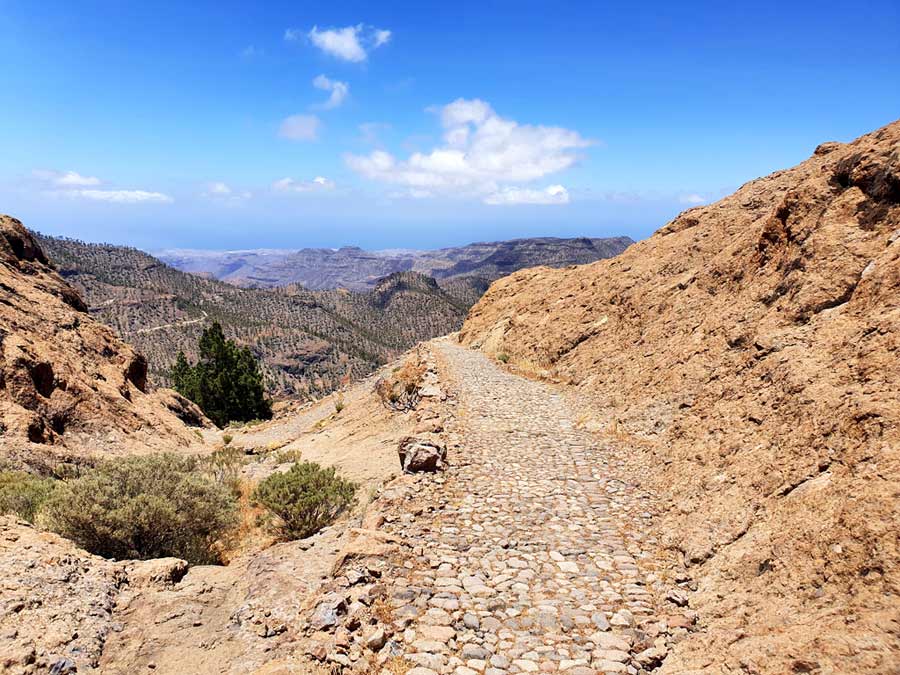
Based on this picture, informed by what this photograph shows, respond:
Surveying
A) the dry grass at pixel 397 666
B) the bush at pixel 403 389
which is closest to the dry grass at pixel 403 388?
the bush at pixel 403 389

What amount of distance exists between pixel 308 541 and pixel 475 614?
3.74 metres

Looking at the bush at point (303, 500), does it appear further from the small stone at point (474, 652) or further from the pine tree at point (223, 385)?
the pine tree at point (223, 385)

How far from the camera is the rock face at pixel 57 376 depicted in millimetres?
15617

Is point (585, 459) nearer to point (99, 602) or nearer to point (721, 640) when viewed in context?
point (721, 640)

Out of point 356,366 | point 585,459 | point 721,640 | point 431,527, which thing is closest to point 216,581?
point 431,527

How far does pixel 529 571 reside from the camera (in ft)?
21.1

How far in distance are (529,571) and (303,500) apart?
518 centimetres

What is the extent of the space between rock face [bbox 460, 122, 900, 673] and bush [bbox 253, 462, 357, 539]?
6451 mm

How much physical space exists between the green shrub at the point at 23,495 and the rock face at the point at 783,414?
10571mm

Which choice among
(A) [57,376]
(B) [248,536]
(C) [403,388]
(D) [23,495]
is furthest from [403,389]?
(D) [23,495]

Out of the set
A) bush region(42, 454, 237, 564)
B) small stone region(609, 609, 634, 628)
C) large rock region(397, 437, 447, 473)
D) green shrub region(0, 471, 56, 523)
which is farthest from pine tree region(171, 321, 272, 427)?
small stone region(609, 609, 634, 628)

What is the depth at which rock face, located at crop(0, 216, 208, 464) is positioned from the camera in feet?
51.2

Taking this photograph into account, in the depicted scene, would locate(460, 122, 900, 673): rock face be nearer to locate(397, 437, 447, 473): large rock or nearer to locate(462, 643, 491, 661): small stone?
locate(462, 643, 491, 661): small stone

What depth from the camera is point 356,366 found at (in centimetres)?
17900
